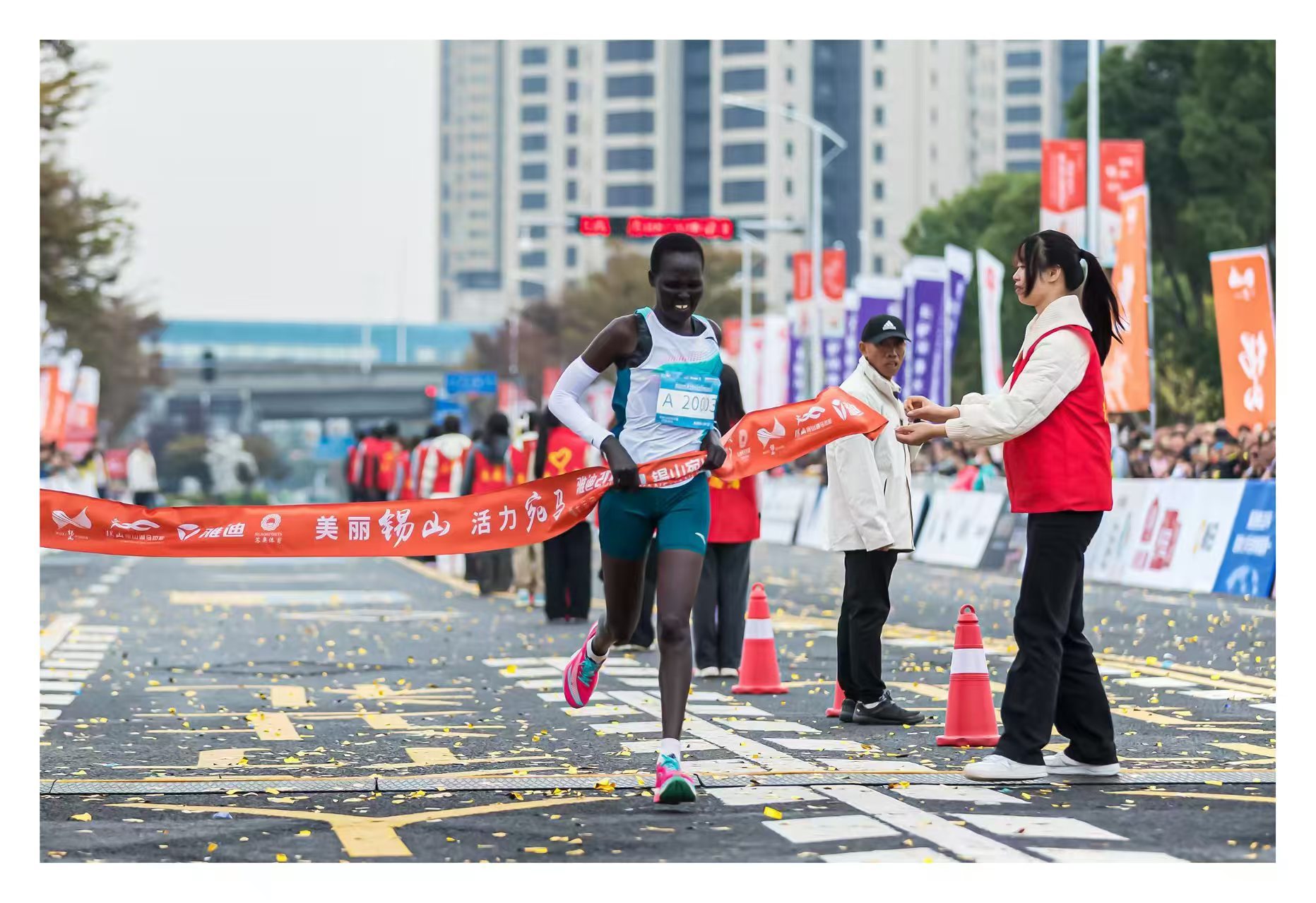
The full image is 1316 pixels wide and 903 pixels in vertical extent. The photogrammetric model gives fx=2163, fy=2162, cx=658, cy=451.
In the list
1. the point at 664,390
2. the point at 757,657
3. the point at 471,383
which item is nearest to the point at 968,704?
the point at 664,390

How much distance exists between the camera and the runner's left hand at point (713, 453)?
808cm

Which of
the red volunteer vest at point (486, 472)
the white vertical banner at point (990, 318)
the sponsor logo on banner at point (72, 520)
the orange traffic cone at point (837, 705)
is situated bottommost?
the orange traffic cone at point (837, 705)

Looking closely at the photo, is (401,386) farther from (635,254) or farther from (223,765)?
(223,765)

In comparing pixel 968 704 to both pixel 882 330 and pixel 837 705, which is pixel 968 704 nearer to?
pixel 837 705

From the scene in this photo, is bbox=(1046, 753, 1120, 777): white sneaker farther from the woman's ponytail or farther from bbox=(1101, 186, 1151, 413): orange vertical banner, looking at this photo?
bbox=(1101, 186, 1151, 413): orange vertical banner

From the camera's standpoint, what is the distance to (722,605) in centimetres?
1315

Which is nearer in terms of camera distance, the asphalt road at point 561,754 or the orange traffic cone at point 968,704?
the asphalt road at point 561,754

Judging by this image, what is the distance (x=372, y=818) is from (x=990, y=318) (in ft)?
97.3

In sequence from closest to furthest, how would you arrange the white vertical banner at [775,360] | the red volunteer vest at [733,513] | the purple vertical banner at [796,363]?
the red volunteer vest at [733,513], the purple vertical banner at [796,363], the white vertical banner at [775,360]

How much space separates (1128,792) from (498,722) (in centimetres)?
382

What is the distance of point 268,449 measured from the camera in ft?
443

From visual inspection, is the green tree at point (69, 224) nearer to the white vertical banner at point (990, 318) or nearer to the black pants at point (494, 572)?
the black pants at point (494, 572)

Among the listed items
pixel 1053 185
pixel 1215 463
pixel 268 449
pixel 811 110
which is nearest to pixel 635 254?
pixel 268 449

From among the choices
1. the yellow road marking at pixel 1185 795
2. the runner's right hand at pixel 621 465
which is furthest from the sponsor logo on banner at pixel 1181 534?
the runner's right hand at pixel 621 465
